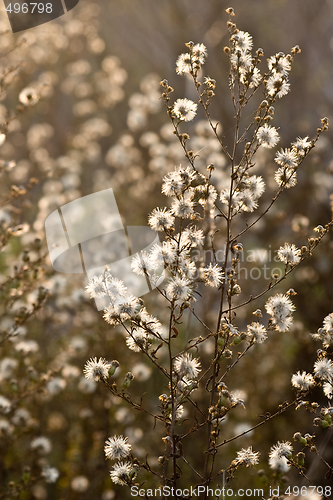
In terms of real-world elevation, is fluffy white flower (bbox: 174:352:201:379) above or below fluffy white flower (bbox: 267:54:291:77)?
below

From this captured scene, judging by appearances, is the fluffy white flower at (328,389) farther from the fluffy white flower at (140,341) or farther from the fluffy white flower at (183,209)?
the fluffy white flower at (183,209)

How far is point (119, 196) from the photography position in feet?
17.5

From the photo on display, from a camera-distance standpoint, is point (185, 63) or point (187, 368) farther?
point (185, 63)

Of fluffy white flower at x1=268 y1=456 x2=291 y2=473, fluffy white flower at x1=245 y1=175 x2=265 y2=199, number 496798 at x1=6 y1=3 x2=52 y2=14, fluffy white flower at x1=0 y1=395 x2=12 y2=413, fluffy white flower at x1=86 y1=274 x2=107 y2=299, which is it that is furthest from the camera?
number 496798 at x1=6 y1=3 x2=52 y2=14

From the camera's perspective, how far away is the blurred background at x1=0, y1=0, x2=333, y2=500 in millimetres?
3525

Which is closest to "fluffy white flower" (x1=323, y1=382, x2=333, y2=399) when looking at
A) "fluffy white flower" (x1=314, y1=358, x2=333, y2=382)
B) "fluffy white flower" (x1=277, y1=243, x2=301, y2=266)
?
"fluffy white flower" (x1=314, y1=358, x2=333, y2=382)

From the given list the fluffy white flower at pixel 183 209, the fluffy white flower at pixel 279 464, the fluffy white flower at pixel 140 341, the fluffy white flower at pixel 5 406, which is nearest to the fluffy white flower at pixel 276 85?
the fluffy white flower at pixel 183 209

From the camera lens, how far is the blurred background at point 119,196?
3.53 m

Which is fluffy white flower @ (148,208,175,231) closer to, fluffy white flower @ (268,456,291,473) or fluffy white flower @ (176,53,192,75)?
fluffy white flower @ (176,53,192,75)

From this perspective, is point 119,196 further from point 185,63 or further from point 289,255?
point 289,255

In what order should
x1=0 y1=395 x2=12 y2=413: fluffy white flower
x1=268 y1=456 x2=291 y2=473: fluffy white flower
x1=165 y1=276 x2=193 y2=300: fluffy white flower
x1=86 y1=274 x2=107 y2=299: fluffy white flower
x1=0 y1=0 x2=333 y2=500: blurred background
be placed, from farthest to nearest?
x1=0 y1=0 x2=333 y2=500: blurred background < x1=0 y1=395 x2=12 y2=413: fluffy white flower < x1=86 y1=274 x2=107 y2=299: fluffy white flower < x1=165 y1=276 x2=193 y2=300: fluffy white flower < x1=268 y1=456 x2=291 y2=473: fluffy white flower

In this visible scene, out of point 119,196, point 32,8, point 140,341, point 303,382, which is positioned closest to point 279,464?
point 303,382

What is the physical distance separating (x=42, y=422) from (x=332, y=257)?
3057 mm

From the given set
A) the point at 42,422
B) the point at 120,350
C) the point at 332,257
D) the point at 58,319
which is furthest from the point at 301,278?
the point at 42,422
